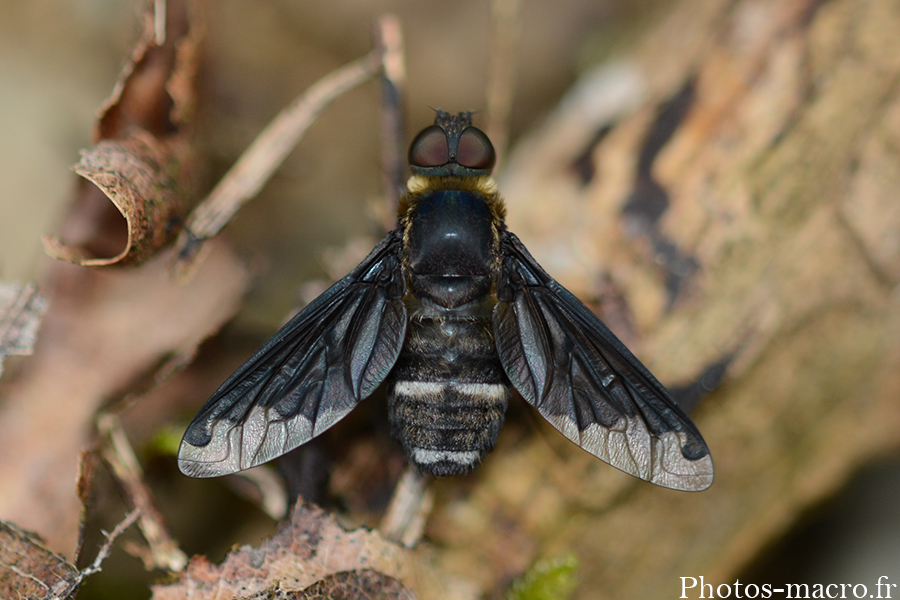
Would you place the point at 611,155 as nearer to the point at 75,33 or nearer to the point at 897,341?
the point at 897,341

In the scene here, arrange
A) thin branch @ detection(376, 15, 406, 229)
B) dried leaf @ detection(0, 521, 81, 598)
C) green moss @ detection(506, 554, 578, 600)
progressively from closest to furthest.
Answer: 1. dried leaf @ detection(0, 521, 81, 598)
2. green moss @ detection(506, 554, 578, 600)
3. thin branch @ detection(376, 15, 406, 229)

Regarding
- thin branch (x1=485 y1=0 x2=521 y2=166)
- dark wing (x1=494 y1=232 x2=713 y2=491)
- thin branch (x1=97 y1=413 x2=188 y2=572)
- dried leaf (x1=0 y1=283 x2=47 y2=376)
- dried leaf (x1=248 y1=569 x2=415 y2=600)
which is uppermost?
thin branch (x1=485 y1=0 x2=521 y2=166)

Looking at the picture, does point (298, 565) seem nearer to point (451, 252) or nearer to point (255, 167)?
point (451, 252)

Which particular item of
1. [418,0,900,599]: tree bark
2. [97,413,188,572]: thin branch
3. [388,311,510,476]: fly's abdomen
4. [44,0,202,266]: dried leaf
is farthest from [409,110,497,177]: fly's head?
[97,413,188,572]: thin branch

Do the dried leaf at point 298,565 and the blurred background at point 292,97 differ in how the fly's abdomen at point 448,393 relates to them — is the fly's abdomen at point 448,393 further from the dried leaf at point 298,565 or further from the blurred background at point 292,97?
the blurred background at point 292,97

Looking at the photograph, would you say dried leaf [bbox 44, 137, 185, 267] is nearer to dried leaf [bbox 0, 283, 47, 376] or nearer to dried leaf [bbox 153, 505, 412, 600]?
dried leaf [bbox 0, 283, 47, 376]

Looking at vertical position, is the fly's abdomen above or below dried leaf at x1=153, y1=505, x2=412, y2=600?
above
